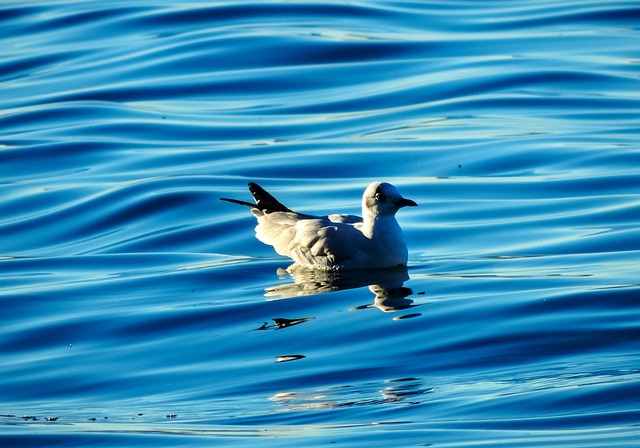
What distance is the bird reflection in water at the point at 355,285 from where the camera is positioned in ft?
34.9

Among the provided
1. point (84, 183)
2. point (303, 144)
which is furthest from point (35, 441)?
point (303, 144)

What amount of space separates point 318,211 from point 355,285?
2.61 m

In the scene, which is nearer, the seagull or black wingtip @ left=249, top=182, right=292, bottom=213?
the seagull

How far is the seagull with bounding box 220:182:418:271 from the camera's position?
11758 mm

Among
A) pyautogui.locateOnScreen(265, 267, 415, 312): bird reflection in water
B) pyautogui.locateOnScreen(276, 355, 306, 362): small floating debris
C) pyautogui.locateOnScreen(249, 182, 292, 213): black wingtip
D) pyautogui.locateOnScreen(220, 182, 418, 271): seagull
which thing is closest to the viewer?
pyautogui.locateOnScreen(276, 355, 306, 362): small floating debris

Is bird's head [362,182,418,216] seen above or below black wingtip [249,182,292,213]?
below

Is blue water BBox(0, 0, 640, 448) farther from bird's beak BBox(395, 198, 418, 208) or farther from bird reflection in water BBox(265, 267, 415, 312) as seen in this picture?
bird's beak BBox(395, 198, 418, 208)

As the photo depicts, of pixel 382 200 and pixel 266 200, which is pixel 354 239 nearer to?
pixel 382 200

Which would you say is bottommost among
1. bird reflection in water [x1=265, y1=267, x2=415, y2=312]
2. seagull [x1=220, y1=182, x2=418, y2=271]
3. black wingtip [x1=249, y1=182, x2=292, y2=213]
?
bird reflection in water [x1=265, y1=267, x2=415, y2=312]

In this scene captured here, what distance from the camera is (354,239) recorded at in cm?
1180

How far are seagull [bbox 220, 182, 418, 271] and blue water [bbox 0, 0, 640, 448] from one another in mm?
220

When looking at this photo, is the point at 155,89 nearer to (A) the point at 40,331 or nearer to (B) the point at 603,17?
(B) the point at 603,17

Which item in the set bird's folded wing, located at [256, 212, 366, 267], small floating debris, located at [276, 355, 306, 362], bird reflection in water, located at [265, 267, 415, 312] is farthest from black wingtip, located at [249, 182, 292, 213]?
small floating debris, located at [276, 355, 306, 362]

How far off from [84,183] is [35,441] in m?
8.76
